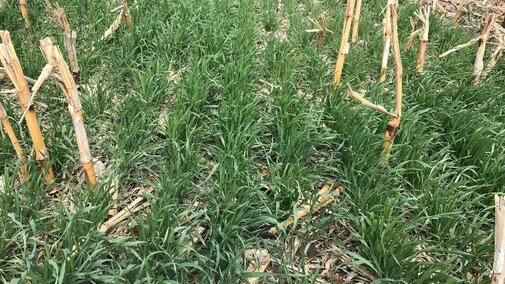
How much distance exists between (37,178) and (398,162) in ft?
5.27

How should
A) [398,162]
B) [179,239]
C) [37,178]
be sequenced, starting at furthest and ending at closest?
[398,162], [37,178], [179,239]

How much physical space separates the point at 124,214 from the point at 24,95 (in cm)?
60

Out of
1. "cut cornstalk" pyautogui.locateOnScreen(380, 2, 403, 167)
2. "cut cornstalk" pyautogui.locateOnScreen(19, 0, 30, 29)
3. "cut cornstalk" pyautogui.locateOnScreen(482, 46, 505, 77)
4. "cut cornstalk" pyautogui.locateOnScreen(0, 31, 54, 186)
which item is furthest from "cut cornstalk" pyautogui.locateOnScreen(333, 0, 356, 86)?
"cut cornstalk" pyautogui.locateOnScreen(19, 0, 30, 29)

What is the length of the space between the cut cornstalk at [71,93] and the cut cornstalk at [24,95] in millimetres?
122

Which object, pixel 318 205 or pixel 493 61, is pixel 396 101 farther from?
pixel 493 61

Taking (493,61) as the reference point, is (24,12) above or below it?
above

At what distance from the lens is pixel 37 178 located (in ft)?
6.17

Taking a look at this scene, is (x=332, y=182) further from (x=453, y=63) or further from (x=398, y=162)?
(x=453, y=63)

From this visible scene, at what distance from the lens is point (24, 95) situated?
5.71 ft

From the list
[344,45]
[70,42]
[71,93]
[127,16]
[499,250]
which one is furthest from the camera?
[127,16]

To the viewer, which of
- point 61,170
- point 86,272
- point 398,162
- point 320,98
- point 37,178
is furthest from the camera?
point 320,98

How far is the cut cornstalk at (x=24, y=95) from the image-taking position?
5.44 feet

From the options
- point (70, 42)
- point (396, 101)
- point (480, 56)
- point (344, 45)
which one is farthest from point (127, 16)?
point (480, 56)

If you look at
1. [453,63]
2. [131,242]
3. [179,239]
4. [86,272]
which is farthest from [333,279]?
[453,63]
